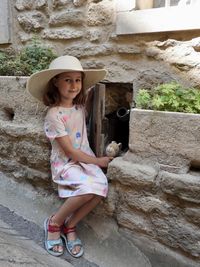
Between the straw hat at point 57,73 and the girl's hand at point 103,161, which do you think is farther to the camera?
the girl's hand at point 103,161

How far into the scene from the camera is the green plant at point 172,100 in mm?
1666

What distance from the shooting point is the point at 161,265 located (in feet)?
5.71

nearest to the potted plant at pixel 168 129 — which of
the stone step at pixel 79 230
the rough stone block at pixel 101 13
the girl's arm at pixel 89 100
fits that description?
the girl's arm at pixel 89 100

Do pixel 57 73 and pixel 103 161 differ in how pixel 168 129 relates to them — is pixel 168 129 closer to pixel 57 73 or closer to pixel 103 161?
pixel 103 161

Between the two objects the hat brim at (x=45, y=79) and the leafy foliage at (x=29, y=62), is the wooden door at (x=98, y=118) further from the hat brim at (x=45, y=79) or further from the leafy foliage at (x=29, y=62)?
the leafy foliage at (x=29, y=62)

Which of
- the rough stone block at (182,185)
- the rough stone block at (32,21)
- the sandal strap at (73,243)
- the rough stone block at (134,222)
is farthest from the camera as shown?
the rough stone block at (32,21)

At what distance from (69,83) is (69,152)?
0.43 metres

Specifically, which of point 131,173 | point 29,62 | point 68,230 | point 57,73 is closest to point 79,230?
point 68,230

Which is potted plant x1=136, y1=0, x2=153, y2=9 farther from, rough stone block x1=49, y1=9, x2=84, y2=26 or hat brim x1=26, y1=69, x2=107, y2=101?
hat brim x1=26, y1=69, x2=107, y2=101

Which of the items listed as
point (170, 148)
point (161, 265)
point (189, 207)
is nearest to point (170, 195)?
point (189, 207)

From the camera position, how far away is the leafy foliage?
2.40m

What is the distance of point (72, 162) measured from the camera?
6.19ft

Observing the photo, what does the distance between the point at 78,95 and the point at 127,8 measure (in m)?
0.81

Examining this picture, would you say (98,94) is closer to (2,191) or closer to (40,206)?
(40,206)
